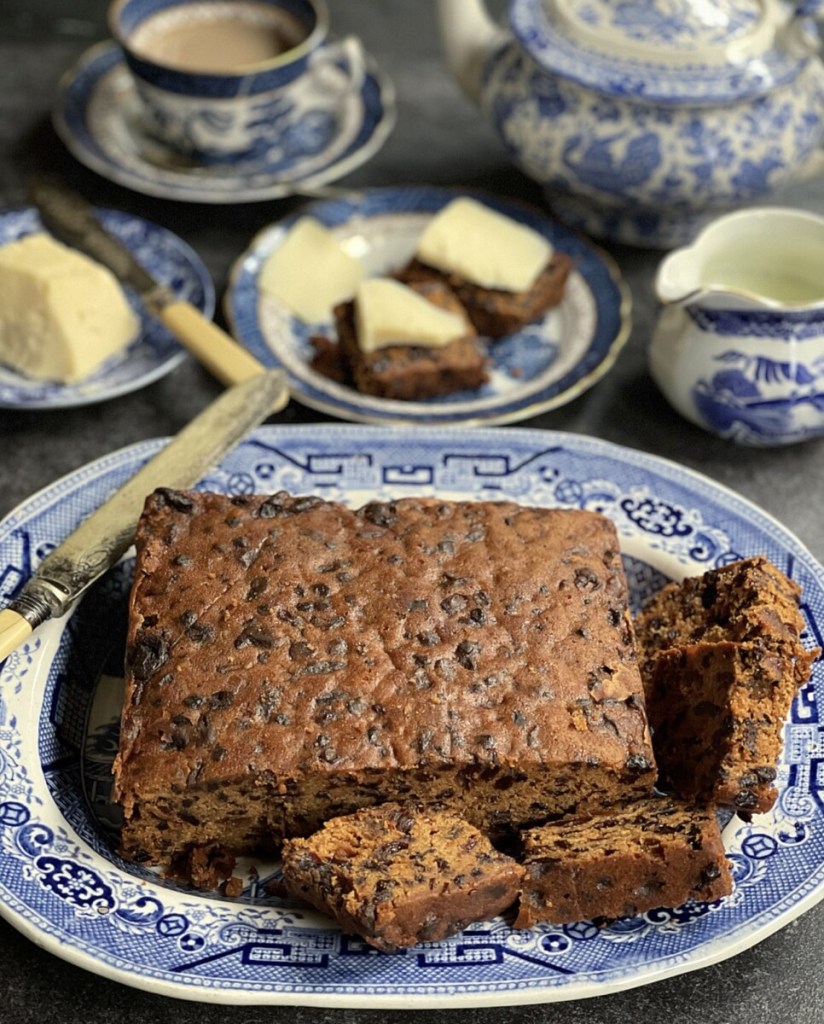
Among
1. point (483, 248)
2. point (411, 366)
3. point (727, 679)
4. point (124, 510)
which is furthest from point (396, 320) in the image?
point (727, 679)

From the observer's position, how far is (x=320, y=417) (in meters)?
2.95

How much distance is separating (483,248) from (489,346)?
26 cm

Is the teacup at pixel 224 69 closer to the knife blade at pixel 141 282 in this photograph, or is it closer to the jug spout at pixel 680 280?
the knife blade at pixel 141 282

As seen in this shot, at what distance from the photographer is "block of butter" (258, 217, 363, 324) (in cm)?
317

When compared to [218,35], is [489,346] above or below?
below

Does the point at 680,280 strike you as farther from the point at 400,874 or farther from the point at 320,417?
the point at 400,874

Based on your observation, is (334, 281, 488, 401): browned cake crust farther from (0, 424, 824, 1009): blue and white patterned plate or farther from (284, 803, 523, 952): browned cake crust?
(284, 803, 523, 952): browned cake crust

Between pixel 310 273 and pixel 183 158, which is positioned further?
pixel 183 158

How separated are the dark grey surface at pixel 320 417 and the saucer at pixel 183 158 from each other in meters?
0.13

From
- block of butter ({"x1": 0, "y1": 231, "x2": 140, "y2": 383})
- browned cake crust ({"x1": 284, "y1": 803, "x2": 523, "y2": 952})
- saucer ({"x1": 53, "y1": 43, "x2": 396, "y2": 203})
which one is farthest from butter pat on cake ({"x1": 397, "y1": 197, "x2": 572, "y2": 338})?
browned cake crust ({"x1": 284, "y1": 803, "x2": 523, "y2": 952})

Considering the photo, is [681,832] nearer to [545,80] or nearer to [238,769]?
[238,769]

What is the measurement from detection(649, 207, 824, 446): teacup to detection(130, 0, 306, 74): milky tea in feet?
4.93

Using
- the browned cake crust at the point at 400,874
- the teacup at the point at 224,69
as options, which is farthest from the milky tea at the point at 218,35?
the browned cake crust at the point at 400,874

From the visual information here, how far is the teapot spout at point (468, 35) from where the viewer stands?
3.44 metres
